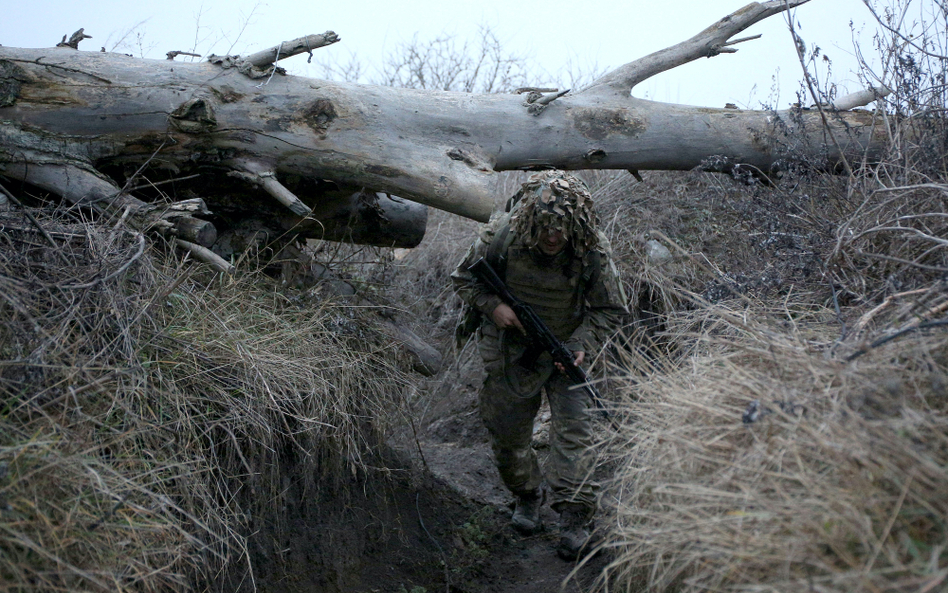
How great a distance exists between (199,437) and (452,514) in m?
2.01

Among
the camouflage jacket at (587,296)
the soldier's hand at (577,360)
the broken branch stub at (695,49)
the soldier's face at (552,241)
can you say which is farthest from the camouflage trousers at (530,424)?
the broken branch stub at (695,49)

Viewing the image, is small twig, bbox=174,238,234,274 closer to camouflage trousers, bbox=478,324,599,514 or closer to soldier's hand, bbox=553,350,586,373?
camouflage trousers, bbox=478,324,599,514

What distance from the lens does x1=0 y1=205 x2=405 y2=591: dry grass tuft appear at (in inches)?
80.1

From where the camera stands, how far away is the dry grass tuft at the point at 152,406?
6.68 ft

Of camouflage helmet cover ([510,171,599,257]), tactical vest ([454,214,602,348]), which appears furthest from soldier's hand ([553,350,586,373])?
camouflage helmet cover ([510,171,599,257])

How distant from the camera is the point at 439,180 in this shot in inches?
161

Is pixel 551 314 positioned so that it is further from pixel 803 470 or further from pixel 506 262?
pixel 803 470

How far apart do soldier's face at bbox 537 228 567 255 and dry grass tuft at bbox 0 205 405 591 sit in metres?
1.25

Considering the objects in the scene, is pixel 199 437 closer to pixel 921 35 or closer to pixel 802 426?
Result: pixel 802 426

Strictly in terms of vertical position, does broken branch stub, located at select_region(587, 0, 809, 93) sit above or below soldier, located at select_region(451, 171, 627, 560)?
above

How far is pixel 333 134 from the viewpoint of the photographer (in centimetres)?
405

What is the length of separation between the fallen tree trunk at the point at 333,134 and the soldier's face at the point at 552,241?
27.6 inches

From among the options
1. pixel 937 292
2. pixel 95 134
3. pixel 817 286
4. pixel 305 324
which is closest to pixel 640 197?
pixel 817 286

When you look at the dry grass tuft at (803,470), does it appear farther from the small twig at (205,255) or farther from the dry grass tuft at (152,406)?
the small twig at (205,255)
